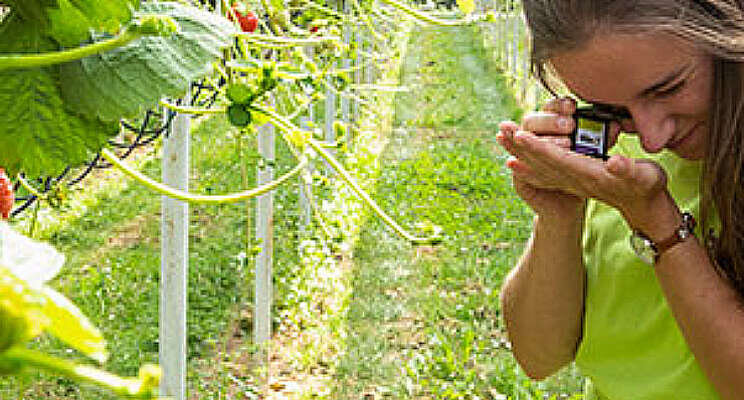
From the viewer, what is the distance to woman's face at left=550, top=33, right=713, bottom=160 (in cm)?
109

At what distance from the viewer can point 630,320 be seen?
1.40m

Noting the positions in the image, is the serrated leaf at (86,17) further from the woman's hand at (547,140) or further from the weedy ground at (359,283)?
the weedy ground at (359,283)

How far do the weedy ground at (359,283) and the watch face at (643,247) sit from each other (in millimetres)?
1117

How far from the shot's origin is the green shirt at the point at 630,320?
1330 mm

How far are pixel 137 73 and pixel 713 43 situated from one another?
77 centimetres

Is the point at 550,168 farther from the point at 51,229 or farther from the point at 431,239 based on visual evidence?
the point at 51,229

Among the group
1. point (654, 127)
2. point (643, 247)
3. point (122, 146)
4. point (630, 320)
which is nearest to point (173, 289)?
point (122, 146)

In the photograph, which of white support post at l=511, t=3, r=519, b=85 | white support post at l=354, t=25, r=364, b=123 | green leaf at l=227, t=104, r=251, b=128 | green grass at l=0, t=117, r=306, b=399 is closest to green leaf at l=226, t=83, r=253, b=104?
green leaf at l=227, t=104, r=251, b=128

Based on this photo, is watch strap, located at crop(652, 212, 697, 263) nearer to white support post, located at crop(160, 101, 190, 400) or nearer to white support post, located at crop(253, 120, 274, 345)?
white support post, located at crop(160, 101, 190, 400)

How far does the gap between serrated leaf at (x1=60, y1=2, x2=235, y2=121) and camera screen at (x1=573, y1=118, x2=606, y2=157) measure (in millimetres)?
727

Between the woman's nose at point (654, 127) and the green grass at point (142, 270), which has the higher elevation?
the woman's nose at point (654, 127)

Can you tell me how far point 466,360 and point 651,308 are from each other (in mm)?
2679

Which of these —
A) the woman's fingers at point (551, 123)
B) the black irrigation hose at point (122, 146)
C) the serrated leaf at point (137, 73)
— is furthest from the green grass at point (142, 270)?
the serrated leaf at point (137, 73)

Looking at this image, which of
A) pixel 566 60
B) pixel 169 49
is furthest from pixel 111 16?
pixel 566 60
